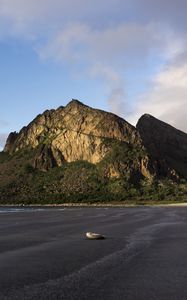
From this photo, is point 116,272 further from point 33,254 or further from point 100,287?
point 33,254

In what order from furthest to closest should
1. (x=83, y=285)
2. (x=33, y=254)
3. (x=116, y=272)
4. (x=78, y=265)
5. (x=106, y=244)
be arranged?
(x=106, y=244) → (x=33, y=254) → (x=78, y=265) → (x=116, y=272) → (x=83, y=285)

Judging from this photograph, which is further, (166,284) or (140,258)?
(140,258)

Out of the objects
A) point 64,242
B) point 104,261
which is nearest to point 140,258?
point 104,261

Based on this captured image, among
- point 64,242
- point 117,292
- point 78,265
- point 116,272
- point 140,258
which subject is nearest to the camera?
point 117,292

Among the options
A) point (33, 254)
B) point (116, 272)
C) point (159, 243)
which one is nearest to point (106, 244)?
point (159, 243)

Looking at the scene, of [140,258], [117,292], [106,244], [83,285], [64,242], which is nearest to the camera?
[117,292]

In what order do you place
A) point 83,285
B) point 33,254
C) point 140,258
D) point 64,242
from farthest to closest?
point 64,242 → point 33,254 → point 140,258 → point 83,285

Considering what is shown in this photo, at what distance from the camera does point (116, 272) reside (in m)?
18.6

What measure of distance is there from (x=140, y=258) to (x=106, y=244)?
673 cm

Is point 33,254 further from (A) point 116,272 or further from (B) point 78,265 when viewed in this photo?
(A) point 116,272

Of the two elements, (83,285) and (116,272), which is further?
(116,272)

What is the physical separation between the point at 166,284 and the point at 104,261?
18.5 feet

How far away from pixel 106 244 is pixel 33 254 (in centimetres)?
550

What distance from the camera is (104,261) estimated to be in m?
21.7
